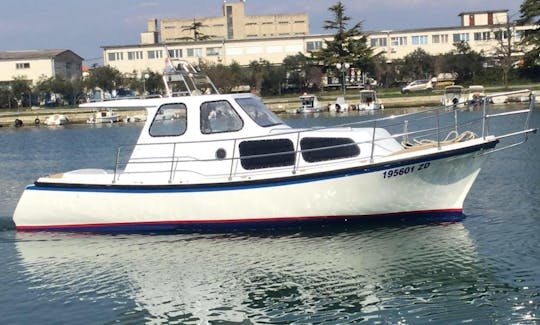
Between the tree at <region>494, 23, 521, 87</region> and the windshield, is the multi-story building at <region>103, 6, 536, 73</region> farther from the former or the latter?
the windshield

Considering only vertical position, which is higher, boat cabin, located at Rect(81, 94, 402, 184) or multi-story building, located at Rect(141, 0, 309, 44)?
multi-story building, located at Rect(141, 0, 309, 44)

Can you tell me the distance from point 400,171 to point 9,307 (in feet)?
26.3

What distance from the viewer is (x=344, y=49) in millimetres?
91938

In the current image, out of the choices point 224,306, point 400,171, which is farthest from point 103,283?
point 400,171

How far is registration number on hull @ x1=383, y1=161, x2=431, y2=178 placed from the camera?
53.1 ft

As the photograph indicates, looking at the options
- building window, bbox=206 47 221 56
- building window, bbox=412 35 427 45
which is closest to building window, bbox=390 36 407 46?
building window, bbox=412 35 427 45

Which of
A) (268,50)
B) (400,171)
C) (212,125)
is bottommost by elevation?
(400,171)

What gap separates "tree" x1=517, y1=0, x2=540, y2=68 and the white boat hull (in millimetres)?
65923

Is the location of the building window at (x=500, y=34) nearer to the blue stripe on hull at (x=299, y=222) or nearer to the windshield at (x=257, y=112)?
the windshield at (x=257, y=112)

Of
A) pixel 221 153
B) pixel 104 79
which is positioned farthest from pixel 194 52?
pixel 221 153

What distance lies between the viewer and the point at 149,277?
14758 mm

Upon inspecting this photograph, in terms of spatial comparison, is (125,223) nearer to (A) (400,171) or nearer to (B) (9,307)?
(B) (9,307)

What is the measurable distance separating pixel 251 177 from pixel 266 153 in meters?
0.79

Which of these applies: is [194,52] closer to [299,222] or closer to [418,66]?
[418,66]
